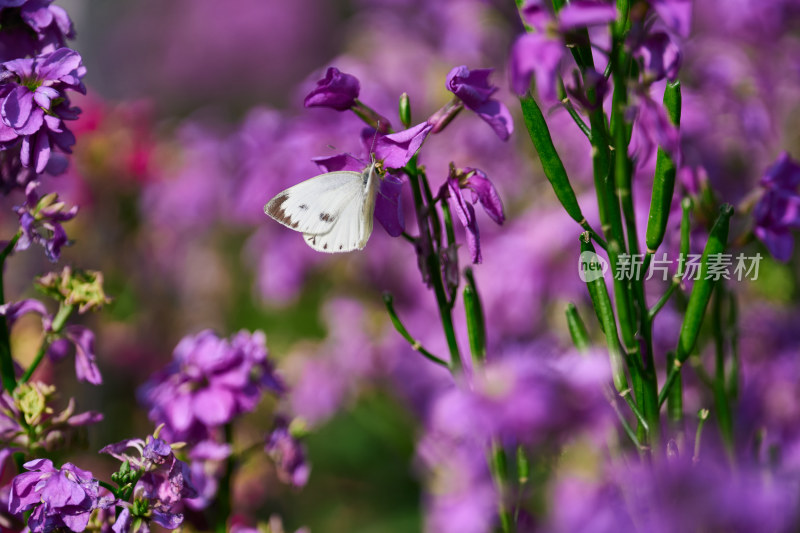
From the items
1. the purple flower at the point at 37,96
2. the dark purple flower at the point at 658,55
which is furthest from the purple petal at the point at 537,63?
the purple flower at the point at 37,96

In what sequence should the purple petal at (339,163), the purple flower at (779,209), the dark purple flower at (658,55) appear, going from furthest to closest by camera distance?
the purple flower at (779,209), the purple petal at (339,163), the dark purple flower at (658,55)

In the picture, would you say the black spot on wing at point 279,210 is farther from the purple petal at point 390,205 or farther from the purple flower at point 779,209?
the purple flower at point 779,209

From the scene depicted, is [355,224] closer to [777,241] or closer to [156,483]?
[156,483]

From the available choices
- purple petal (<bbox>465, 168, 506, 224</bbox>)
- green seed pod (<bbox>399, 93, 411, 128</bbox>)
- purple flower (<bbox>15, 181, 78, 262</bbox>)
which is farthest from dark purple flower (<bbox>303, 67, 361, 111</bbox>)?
purple flower (<bbox>15, 181, 78, 262</bbox>)

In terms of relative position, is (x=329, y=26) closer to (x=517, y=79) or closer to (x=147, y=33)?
(x=147, y=33)

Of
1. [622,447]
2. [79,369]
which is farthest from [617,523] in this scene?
[79,369]
